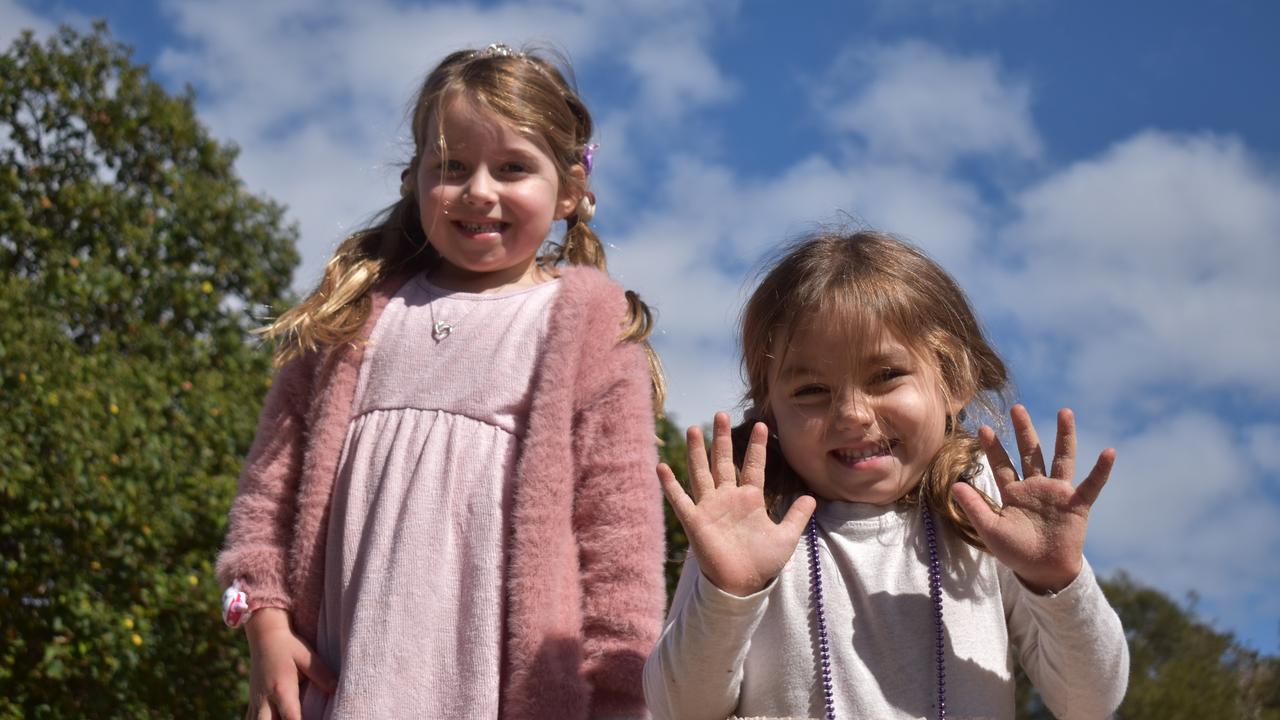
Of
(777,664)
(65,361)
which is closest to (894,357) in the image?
(777,664)

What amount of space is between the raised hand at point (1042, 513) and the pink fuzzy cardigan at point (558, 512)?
73 cm

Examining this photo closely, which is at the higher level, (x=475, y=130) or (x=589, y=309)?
(x=475, y=130)

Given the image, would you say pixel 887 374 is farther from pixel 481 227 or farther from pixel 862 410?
pixel 481 227

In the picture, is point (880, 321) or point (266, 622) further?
point (266, 622)

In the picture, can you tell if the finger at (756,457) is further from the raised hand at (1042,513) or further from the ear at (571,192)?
the ear at (571,192)

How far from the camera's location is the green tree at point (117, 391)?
4.66m

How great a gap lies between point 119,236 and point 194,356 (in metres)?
0.95

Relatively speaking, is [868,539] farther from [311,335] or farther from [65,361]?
[65,361]

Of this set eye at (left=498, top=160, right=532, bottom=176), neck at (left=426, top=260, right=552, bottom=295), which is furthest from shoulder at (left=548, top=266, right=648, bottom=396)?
A: eye at (left=498, top=160, right=532, bottom=176)

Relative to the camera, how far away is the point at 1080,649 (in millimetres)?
1974

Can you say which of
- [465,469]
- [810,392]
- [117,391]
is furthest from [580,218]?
[117,391]

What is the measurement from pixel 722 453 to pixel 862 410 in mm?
267

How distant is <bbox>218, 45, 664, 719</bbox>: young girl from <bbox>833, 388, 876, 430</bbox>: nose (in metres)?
0.53

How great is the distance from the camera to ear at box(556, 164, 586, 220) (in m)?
2.95
